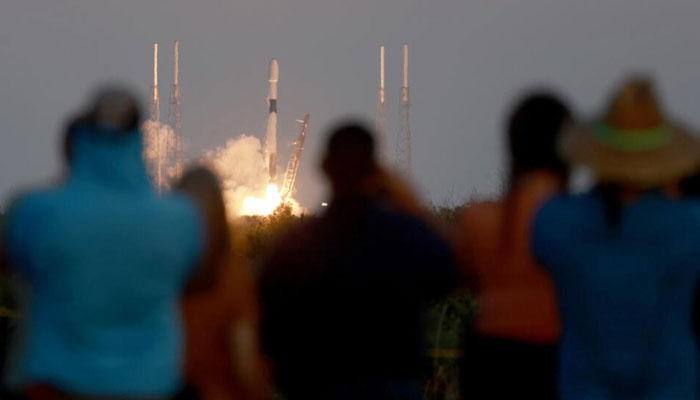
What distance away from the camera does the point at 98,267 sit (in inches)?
203

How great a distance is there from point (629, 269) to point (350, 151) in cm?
124

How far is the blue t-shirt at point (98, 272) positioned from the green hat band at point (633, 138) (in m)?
1.61

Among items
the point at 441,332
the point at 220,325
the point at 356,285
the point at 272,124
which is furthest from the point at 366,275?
the point at 272,124

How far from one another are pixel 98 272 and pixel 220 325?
0.95 metres

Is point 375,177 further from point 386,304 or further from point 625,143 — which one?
point 625,143

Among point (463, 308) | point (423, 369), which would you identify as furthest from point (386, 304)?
point (463, 308)

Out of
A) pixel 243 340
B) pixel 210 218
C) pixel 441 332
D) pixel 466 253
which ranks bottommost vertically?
pixel 441 332

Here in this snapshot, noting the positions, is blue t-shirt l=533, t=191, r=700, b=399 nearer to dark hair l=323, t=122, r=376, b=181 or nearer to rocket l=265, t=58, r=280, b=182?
dark hair l=323, t=122, r=376, b=181

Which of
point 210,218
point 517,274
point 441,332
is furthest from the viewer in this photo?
point 441,332

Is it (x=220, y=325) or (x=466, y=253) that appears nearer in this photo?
(x=220, y=325)

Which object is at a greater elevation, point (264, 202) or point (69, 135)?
point (264, 202)

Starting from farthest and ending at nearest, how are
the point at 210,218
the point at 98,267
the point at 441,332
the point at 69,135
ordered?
the point at 441,332
the point at 210,218
the point at 69,135
the point at 98,267

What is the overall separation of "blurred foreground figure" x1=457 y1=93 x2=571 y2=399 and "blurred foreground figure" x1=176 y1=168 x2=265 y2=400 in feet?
3.02

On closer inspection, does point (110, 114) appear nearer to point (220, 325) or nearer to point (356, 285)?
point (220, 325)
